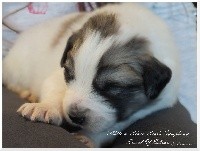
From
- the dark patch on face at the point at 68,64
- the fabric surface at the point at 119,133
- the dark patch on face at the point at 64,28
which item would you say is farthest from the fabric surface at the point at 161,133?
the dark patch on face at the point at 64,28

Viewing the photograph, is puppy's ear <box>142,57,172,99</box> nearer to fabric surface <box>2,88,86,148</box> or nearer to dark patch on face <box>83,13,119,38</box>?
dark patch on face <box>83,13,119,38</box>

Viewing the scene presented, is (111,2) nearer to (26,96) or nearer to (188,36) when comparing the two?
(188,36)

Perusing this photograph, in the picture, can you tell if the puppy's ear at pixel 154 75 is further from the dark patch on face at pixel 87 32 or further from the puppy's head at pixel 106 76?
the dark patch on face at pixel 87 32

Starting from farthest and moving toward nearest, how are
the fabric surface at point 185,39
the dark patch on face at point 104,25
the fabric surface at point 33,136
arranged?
the fabric surface at point 185,39
the dark patch on face at point 104,25
the fabric surface at point 33,136

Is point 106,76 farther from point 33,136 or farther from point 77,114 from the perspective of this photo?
point 33,136

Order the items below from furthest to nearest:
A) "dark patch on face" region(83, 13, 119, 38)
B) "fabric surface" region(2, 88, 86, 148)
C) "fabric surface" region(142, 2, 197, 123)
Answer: "fabric surface" region(142, 2, 197, 123)
"dark patch on face" region(83, 13, 119, 38)
"fabric surface" region(2, 88, 86, 148)

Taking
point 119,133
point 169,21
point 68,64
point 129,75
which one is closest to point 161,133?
point 119,133

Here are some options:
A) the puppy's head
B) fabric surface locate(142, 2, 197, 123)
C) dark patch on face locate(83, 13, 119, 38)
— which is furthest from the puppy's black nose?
fabric surface locate(142, 2, 197, 123)
